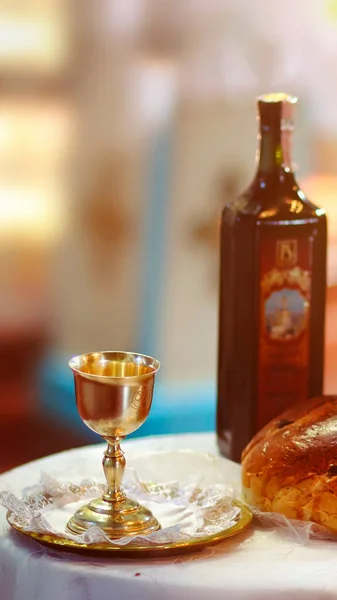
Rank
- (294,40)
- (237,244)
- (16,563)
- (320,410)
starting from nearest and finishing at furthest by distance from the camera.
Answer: (16,563), (320,410), (237,244), (294,40)

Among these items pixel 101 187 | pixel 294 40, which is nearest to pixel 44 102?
pixel 101 187

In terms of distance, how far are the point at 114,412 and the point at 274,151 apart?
1.36 ft

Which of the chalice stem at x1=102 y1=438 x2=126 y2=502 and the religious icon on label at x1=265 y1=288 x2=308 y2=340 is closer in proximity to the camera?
the chalice stem at x1=102 y1=438 x2=126 y2=502

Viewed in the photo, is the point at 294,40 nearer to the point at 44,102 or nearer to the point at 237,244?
the point at 44,102

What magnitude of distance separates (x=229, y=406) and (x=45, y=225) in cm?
197

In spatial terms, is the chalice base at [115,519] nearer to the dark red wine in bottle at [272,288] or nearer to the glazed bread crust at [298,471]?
the glazed bread crust at [298,471]

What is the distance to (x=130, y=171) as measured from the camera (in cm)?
298

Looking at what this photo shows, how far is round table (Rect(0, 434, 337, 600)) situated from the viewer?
0.83 meters

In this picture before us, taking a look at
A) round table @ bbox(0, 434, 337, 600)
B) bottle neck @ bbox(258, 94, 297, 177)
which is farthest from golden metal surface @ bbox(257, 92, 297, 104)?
round table @ bbox(0, 434, 337, 600)

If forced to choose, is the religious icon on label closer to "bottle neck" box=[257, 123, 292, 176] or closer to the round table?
"bottle neck" box=[257, 123, 292, 176]

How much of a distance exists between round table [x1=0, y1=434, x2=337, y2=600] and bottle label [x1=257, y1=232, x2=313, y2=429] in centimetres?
24

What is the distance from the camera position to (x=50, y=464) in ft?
3.77

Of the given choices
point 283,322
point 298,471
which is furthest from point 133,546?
point 283,322

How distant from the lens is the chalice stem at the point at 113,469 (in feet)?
3.09
